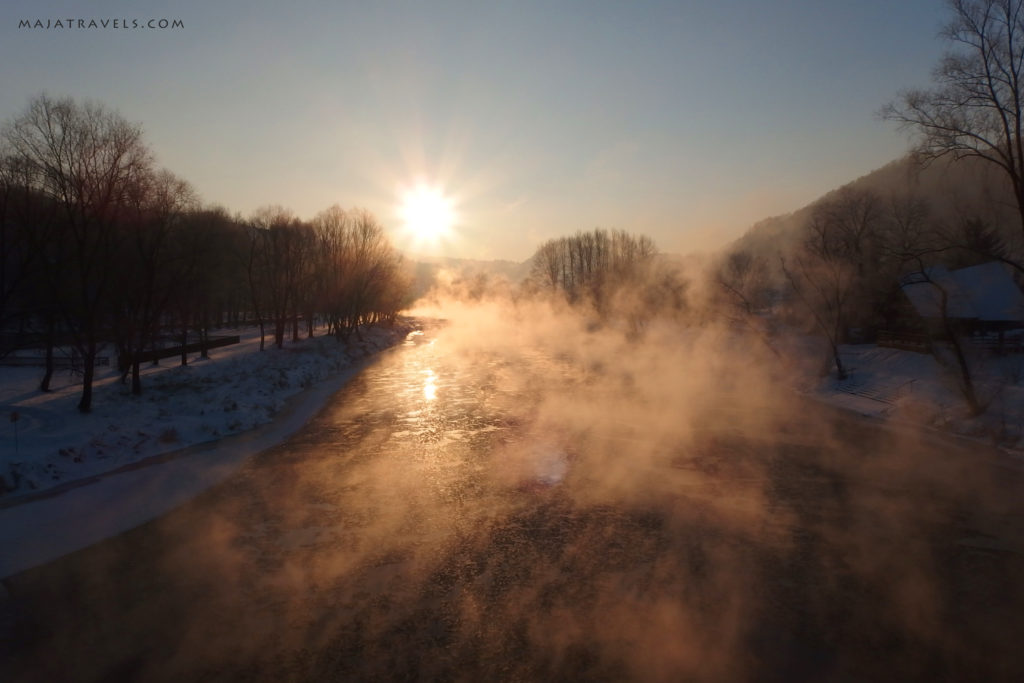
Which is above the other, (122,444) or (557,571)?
(122,444)

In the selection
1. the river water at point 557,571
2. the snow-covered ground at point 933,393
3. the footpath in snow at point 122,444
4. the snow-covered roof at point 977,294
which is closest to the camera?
the river water at point 557,571

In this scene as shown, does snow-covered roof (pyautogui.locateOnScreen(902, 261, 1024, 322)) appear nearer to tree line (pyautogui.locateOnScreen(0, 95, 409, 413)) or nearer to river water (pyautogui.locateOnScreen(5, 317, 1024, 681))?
river water (pyautogui.locateOnScreen(5, 317, 1024, 681))

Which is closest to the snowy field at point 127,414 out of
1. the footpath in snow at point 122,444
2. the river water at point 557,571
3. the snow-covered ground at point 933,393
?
the footpath in snow at point 122,444

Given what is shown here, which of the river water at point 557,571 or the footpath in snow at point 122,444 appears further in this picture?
the footpath in snow at point 122,444

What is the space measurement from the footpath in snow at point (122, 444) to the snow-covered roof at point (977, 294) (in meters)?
29.0

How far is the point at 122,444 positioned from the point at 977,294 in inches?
1481

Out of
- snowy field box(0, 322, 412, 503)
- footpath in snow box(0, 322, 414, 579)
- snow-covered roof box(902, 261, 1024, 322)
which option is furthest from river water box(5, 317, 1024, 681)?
snow-covered roof box(902, 261, 1024, 322)

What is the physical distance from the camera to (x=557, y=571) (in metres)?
7.23

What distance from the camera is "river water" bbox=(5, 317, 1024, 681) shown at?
5.41 meters

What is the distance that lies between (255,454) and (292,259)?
28.0m

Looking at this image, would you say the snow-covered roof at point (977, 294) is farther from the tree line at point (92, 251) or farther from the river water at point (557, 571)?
the tree line at point (92, 251)

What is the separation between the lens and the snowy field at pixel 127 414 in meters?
11.5

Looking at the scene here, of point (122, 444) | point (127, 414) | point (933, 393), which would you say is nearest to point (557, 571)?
point (122, 444)

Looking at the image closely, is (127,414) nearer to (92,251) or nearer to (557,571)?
(92,251)
